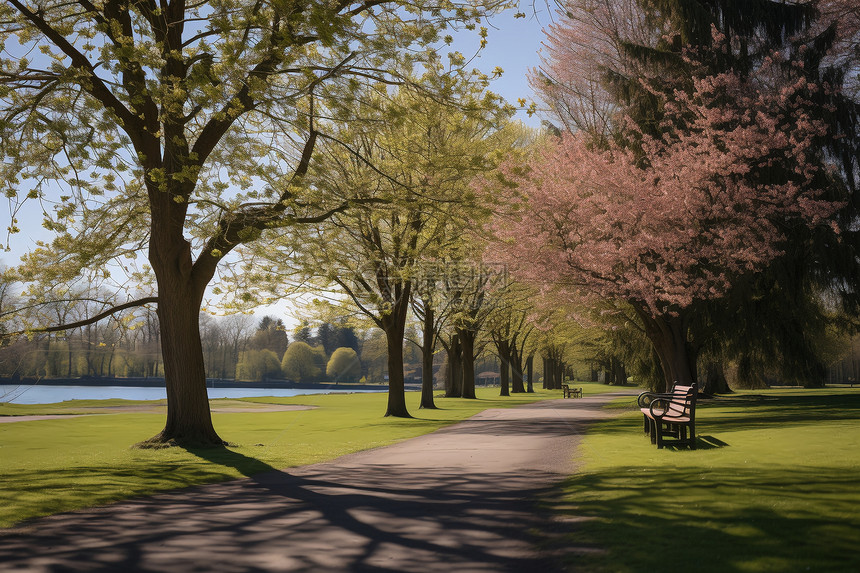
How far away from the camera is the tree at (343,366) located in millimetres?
114688

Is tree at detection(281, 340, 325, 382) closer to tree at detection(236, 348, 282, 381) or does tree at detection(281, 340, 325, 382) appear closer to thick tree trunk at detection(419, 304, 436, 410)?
tree at detection(236, 348, 282, 381)

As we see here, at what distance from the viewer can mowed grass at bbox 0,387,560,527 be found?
8.95 m

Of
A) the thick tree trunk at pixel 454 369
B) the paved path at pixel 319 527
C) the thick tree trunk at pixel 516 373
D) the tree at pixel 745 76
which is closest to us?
the paved path at pixel 319 527

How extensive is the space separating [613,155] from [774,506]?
19.0 metres

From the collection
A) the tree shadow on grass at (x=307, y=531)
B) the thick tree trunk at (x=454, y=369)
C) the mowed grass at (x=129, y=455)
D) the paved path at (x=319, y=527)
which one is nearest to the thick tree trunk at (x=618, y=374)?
the thick tree trunk at (x=454, y=369)

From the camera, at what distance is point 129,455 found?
13.1 metres

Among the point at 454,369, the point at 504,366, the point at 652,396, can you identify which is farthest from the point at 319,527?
the point at 504,366

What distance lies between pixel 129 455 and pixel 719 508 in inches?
422

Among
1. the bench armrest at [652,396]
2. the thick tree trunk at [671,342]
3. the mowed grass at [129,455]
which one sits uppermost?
the thick tree trunk at [671,342]

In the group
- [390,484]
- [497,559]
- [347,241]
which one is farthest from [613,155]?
[497,559]

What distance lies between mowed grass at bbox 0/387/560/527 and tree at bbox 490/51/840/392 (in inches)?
300

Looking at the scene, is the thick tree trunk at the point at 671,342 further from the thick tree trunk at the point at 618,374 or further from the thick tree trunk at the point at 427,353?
the thick tree trunk at the point at 618,374

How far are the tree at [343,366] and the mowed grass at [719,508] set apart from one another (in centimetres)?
10450

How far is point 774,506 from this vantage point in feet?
22.1
